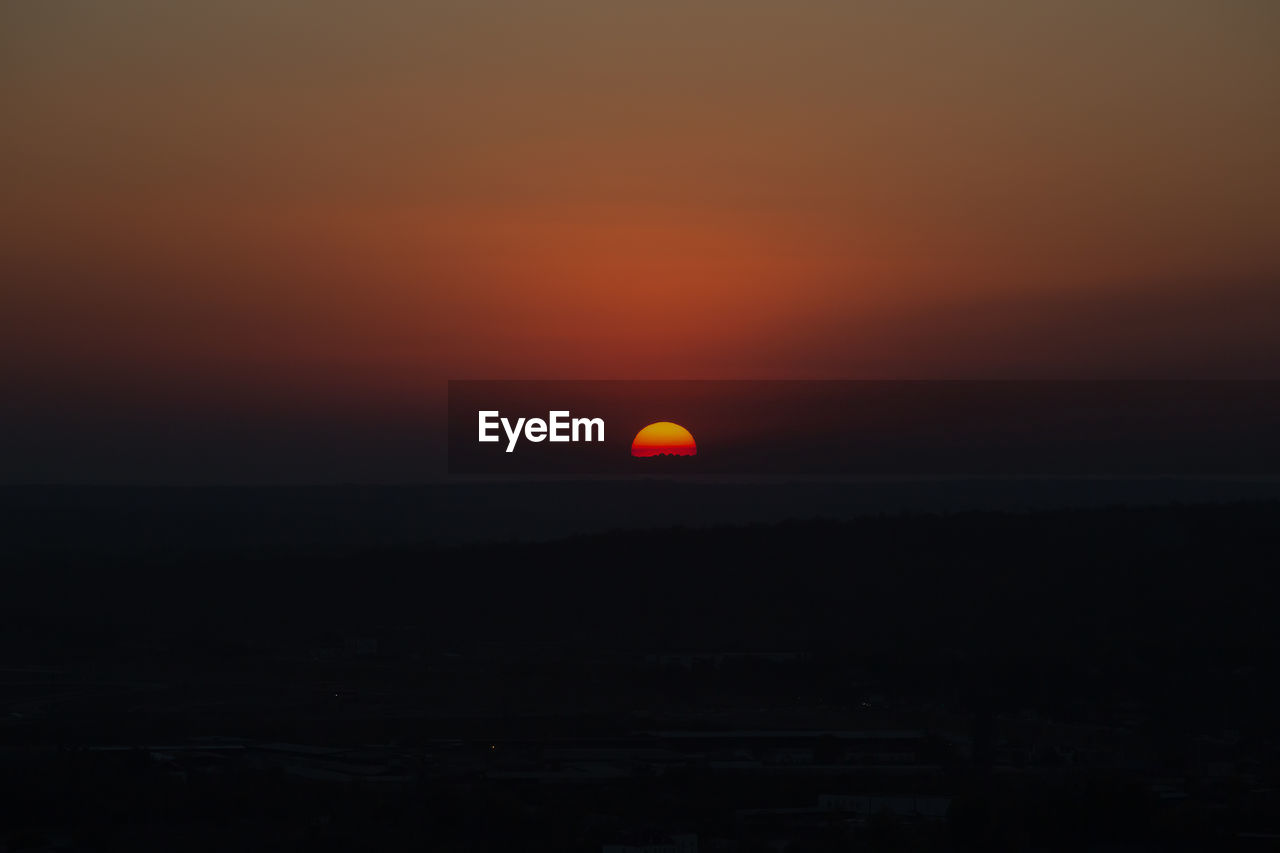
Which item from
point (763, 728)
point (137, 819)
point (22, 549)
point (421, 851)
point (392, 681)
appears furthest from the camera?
point (22, 549)

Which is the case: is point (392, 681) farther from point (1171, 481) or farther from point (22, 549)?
point (1171, 481)

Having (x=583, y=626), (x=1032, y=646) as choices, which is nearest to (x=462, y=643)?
(x=583, y=626)

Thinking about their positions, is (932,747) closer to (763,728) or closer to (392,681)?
(763,728)

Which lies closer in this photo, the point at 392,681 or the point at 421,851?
the point at 421,851

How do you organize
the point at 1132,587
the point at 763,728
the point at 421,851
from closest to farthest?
the point at 421,851, the point at 763,728, the point at 1132,587

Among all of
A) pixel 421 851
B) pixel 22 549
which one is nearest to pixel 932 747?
pixel 421 851

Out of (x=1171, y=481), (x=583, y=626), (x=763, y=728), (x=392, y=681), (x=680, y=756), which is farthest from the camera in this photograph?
(x=1171, y=481)
